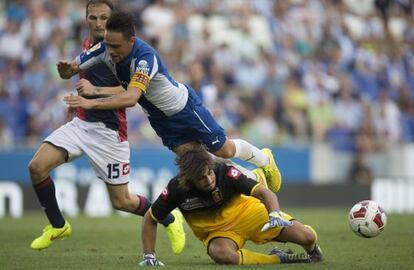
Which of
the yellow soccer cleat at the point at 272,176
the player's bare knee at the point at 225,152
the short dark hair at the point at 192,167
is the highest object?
the short dark hair at the point at 192,167

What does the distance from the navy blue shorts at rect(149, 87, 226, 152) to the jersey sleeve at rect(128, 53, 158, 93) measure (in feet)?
2.33

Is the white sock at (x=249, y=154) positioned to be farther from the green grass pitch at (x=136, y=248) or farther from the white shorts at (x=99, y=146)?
the white shorts at (x=99, y=146)

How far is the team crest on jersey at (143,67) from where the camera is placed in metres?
9.26

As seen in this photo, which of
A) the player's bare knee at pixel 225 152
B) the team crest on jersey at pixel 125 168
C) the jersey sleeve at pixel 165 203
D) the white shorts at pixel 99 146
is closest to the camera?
the jersey sleeve at pixel 165 203

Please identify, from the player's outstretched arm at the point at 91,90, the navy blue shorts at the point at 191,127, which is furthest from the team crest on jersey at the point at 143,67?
the navy blue shorts at the point at 191,127

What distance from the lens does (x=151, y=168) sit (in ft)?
63.6

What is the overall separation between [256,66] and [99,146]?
11068 millimetres

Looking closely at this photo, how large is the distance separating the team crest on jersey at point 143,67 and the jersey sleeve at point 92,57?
3.09 ft

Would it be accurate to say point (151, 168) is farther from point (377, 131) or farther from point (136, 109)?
point (377, 131)

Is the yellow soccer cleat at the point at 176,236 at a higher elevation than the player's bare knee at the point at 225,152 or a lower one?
lower

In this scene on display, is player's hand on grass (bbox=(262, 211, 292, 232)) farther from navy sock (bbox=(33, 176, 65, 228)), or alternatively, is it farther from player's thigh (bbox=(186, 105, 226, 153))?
navy sock (bbox=(33, 176, 65, 228))

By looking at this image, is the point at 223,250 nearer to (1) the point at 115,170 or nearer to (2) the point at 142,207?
(2) the point at 142,207

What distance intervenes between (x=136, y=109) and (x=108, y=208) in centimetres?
214

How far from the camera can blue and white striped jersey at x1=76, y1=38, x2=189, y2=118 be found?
9.30m
